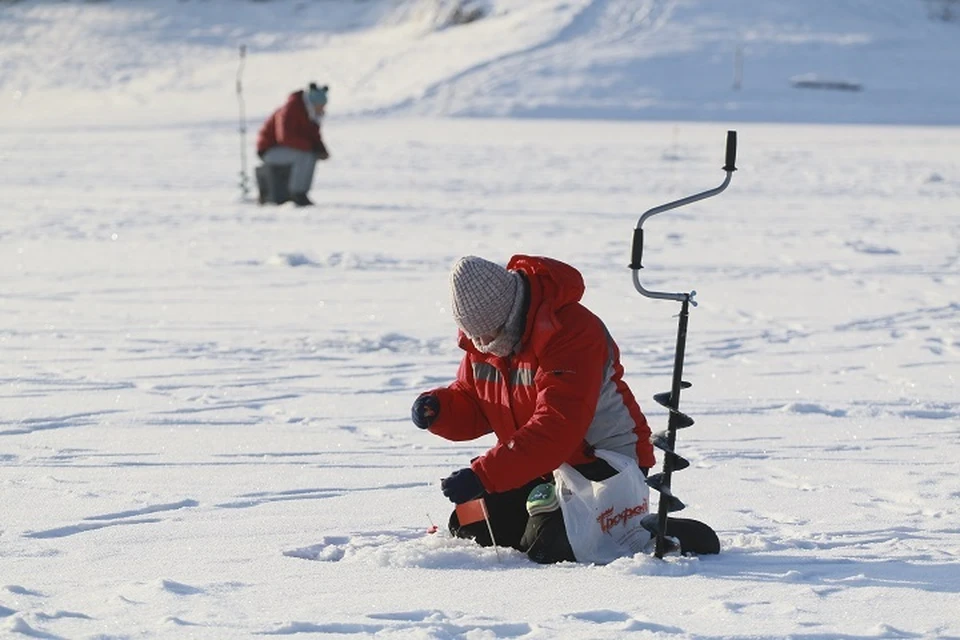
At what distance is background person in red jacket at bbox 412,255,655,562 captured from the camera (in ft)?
13.9

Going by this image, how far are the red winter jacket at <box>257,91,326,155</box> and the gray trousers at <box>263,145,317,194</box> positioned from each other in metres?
0.07

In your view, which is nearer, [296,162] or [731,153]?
[731,153]

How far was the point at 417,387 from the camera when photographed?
24.6 feet

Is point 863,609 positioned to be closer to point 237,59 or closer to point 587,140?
point 587,140

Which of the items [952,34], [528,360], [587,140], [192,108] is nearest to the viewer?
[528,360]

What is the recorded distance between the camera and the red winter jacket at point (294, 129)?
16141 mm

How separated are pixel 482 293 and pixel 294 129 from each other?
12.4 metres

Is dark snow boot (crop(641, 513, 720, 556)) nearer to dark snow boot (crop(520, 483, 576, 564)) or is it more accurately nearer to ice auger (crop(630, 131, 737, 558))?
ice auger (crop(630, 131, 737, 558))

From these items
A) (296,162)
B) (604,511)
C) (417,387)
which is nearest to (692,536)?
(604,511)

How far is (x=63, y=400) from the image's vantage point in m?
7.02

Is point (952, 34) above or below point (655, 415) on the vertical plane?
above

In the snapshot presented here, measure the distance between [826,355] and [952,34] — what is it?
36.8m

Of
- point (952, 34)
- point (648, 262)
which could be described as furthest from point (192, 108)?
point (648, 262)

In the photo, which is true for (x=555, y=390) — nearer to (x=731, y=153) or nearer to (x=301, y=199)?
(x=731, y=153)
